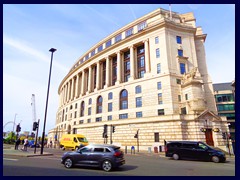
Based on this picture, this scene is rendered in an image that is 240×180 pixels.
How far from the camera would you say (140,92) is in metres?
40.8

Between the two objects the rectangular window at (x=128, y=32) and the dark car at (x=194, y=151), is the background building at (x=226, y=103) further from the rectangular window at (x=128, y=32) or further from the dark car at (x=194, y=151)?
the dark car at (x=194, y=151)

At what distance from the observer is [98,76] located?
54156mm

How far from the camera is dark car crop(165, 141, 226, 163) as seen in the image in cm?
1633

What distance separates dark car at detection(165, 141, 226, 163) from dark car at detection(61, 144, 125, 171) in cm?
1004

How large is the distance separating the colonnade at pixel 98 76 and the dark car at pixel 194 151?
25.1 m

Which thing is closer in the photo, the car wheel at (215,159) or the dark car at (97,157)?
the dark car at (97,157)

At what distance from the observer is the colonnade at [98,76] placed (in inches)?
1778

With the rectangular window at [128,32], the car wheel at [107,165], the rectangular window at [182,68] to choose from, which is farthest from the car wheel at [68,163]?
the rectangular window at [128,32]

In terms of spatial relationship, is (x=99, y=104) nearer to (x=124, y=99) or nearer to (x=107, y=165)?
(x=124, y=99)

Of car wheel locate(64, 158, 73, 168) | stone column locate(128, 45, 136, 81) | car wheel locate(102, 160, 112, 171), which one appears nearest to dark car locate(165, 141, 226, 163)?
car wheel locate(102, 160, 112, 171)

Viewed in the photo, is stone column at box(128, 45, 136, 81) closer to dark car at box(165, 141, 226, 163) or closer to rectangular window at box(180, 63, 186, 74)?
rectangular window at box(180, 63, 186, 74)

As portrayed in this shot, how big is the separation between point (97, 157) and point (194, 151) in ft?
38.4

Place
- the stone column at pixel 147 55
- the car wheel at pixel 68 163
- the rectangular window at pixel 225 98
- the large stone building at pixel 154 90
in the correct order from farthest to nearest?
the rectangular window at pixel 225 98
the stone column at pixel 147 55
the large stone building at pixel 154 90
the car wheel at pixel 68 163
